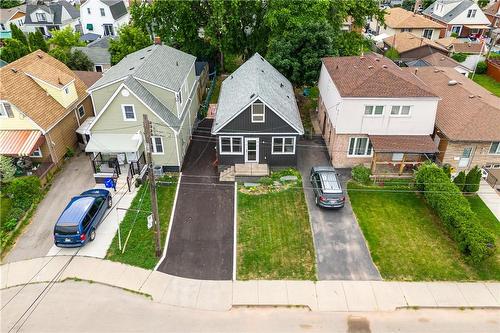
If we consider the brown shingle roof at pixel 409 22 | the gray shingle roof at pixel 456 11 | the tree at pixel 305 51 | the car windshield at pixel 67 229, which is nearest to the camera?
the car windshield at pixel 67 229

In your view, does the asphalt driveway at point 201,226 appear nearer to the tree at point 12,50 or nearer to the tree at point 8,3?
the tree at point 12,50

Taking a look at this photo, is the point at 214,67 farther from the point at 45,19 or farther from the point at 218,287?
the point at 45,19

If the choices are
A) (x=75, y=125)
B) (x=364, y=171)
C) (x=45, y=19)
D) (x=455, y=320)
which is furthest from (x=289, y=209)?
(x=45, y=19)

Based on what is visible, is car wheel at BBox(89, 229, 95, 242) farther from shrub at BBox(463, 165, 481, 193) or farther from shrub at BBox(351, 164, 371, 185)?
shrub at BBox(463, 165, 481, 193)

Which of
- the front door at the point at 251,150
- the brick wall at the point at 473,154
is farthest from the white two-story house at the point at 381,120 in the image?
the front door at the point at 251,150

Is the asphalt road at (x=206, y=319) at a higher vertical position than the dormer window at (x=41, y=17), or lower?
lower

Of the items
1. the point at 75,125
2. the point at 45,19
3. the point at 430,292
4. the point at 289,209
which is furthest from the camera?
the point at 45,19
